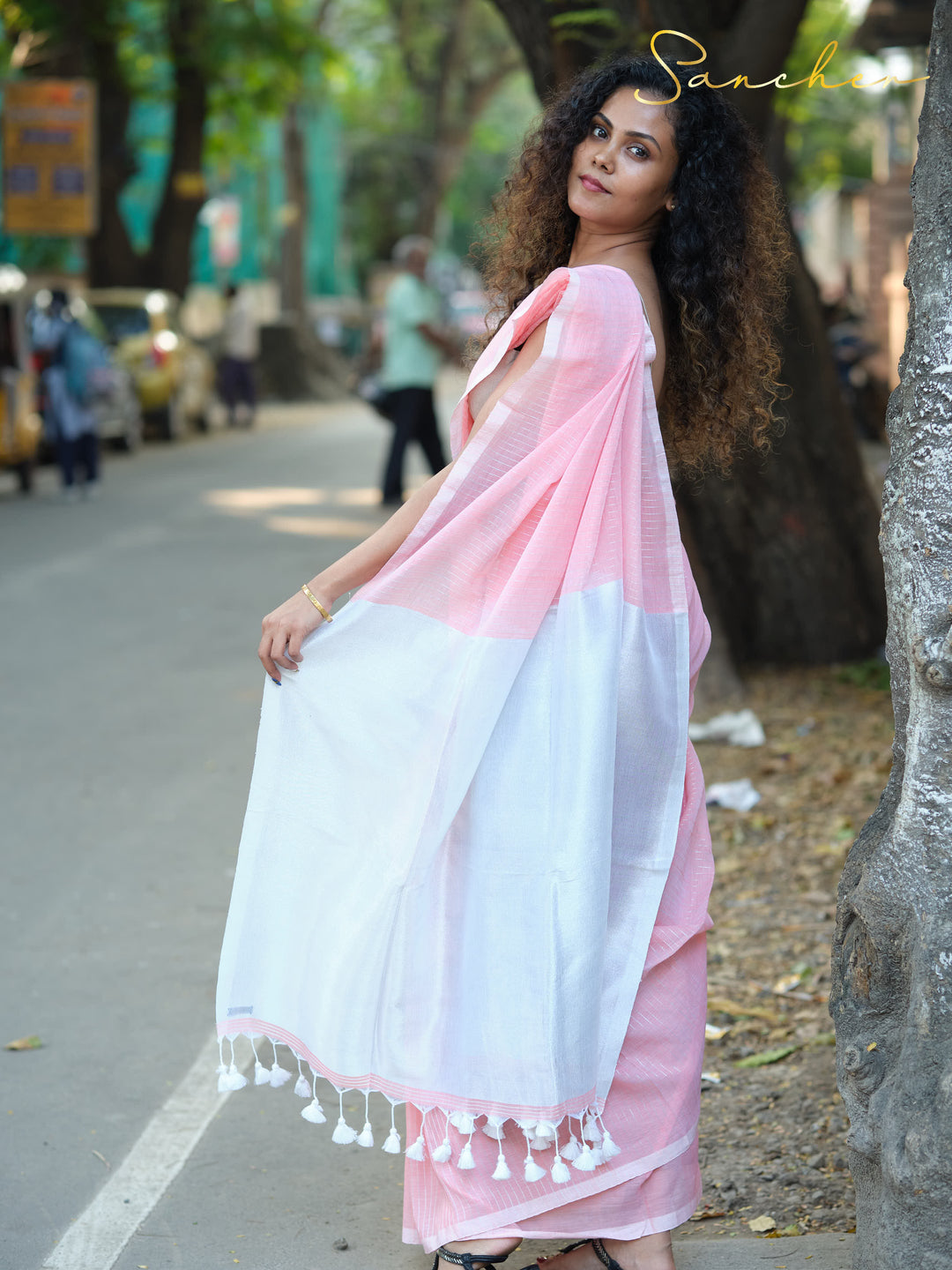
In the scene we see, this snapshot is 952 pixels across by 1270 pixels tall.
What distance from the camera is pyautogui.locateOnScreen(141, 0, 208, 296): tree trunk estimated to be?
20.1m

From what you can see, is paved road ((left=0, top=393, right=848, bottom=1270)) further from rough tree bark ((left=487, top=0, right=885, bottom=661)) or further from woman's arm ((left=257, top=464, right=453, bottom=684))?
rough tree bark ((left=487, top=0, right=885, bottom=661))

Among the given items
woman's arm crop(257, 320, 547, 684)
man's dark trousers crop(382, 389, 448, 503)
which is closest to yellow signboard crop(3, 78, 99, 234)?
man's dark trousers crop(382, 389, 448, 503)

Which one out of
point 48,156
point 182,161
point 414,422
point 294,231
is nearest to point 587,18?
point 414,422

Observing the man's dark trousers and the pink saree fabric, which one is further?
the man's dark trousers

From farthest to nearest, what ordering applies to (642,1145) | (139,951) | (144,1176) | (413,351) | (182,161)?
1. (182,161)
2. (413,351)
3. (139,951)
4. (144,1176)
5. (642,1145)

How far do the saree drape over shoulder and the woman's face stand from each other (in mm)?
191

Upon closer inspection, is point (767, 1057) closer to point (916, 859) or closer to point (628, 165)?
point (916, 859)

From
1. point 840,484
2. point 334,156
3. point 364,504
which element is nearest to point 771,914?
point 840,484

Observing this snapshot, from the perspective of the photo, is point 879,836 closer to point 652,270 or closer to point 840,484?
point 652,270

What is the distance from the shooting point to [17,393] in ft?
42.9

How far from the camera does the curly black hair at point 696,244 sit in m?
2.47

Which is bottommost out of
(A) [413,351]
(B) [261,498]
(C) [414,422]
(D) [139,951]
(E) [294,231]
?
(B) [261,498]

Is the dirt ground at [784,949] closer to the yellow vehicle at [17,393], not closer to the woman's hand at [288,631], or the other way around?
the woman's hand at [288,631]

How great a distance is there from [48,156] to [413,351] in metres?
8.76
